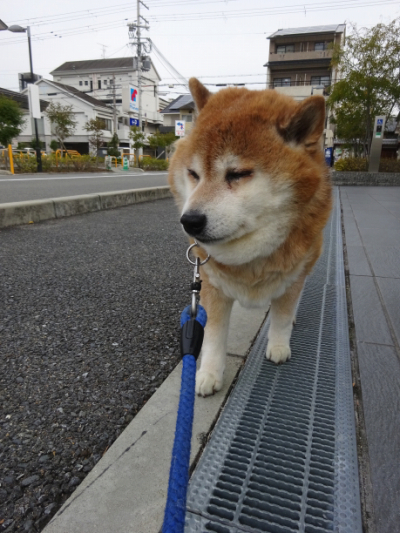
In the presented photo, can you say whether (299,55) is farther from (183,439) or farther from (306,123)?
(183,439)

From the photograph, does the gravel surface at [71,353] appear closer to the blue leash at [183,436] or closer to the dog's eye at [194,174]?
the blue leash at [183,436]

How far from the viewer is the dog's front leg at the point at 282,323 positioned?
1.76 meters

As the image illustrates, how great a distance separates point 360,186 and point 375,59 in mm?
4963

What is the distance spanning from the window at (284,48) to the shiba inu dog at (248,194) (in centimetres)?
4755

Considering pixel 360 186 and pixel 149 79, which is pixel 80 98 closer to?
pixel 149 79

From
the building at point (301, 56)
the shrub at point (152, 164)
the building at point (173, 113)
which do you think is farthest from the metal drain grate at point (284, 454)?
the building at point (173, 113)

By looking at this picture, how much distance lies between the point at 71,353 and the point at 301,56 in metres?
46.7

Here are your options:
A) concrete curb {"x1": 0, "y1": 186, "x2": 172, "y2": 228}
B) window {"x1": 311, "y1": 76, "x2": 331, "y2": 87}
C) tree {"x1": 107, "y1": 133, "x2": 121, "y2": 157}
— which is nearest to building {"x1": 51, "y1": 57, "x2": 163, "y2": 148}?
tree {"x1": 107, "y1": 133, "x2": 121, "y2": 157}

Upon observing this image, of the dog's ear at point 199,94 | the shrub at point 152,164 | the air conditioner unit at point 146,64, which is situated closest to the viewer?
the dog's ear at point 199,94

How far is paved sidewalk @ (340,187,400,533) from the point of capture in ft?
3.55

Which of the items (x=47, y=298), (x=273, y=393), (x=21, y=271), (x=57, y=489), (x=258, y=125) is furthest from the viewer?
(x=21, y=271)

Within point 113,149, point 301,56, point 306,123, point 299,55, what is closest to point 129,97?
point 113,149

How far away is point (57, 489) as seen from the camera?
1.06 m

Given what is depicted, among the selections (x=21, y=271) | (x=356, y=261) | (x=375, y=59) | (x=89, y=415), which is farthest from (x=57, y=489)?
(x=375, y=59)
